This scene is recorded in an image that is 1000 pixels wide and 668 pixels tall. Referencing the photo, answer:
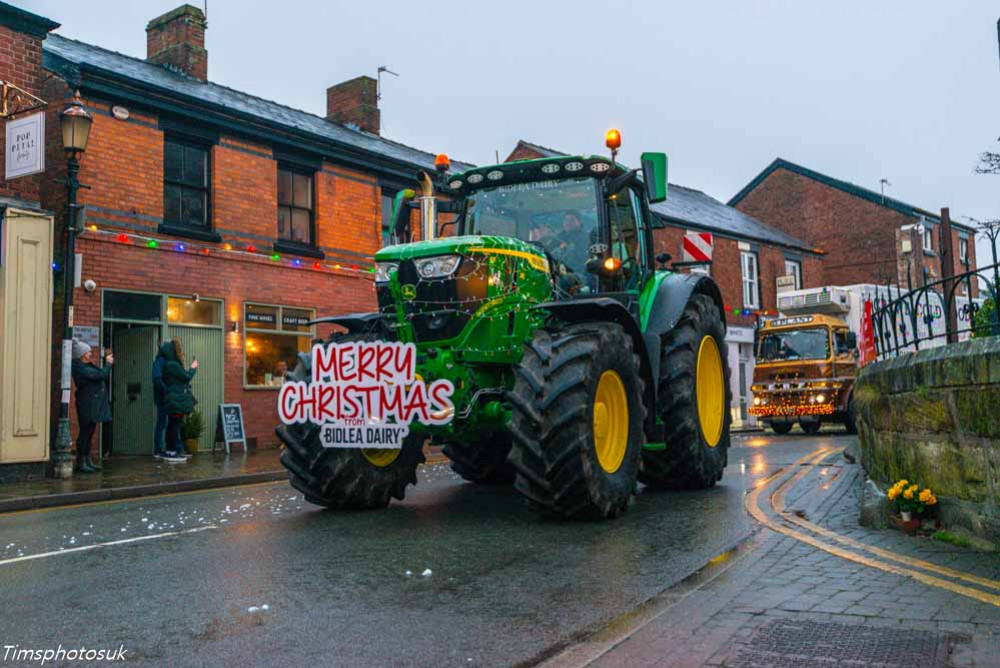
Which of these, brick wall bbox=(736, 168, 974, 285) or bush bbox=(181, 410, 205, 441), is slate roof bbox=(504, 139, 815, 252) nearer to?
brick wall bbox=(736, 168, 974, 285)

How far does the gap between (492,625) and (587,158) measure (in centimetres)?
535

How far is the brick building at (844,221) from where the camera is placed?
131 feet

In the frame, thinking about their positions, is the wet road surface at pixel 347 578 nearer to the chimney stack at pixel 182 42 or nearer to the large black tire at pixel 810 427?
the large black tire at pixel 810 427

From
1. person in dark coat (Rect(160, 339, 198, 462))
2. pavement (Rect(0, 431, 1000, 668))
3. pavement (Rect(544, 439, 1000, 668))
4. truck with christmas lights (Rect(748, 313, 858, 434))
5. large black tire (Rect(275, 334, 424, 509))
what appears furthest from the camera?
truck with christmas lights (Rect(748, 313, 858, 434))

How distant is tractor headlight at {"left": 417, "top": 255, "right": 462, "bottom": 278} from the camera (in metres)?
7.62

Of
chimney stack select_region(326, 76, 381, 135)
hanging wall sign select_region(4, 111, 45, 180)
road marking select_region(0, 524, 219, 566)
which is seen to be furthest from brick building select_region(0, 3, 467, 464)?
road marking select_region(0, 524, 219, 566)

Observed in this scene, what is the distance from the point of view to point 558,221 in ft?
28.9

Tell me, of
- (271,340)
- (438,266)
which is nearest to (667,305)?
(438,266)

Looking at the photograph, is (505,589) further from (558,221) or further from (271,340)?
(271,340)

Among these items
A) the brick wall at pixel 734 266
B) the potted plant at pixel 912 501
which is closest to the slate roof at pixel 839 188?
the brick wall at pixel 734 266

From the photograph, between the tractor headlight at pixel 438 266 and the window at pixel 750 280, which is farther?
the window at pixel 750 280

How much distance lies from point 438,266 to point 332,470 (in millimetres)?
1926

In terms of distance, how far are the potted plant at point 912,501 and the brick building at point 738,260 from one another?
23.0 meters

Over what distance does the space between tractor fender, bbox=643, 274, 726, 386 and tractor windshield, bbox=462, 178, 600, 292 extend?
740 millimetres
